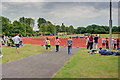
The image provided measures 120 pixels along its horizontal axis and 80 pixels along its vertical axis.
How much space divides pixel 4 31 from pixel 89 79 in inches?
2640

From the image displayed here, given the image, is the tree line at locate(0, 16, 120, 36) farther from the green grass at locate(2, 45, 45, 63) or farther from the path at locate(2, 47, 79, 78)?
the path at locate(2, 47, 79, 78)

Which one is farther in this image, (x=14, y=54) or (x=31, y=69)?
(x=14, y=54)

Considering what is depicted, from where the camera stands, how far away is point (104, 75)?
7191 mm

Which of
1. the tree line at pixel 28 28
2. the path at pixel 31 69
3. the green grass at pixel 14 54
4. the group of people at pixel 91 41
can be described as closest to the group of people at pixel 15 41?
the green grass at pixel 14 54

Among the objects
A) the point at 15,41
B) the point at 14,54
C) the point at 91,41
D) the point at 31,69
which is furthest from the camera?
the point at 91,41

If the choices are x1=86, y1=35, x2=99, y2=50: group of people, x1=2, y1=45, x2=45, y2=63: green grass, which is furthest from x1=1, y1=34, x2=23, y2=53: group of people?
x1=86, y1=35, x2=99, y2=50: group of people

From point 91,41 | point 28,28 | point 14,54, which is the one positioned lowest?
point 14,54

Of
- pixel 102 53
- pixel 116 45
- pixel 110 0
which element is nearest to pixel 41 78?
pixel 102 53

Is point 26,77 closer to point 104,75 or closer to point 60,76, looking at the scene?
point 60,76

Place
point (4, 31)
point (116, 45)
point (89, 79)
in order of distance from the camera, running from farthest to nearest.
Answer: point (4, 31) → point (116, 45) → point (89, 79)

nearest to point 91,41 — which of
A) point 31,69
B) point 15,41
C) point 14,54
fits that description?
point 15,41

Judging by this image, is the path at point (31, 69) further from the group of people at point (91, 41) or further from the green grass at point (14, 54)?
the group of people at point (91, 41)

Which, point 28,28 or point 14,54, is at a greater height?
point 28,28

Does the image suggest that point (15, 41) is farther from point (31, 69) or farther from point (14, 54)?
point (31, 69)
